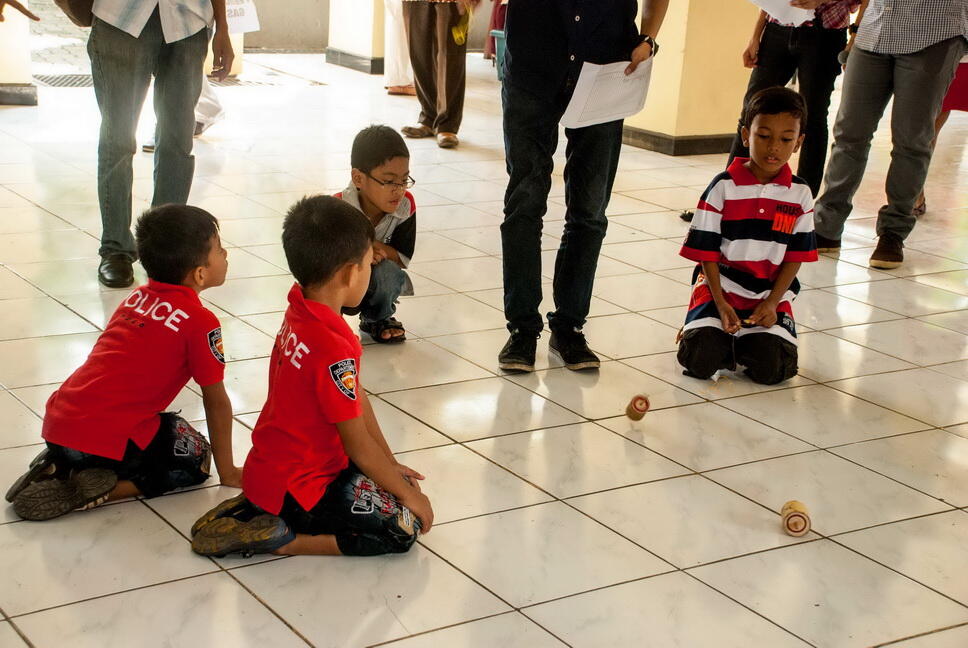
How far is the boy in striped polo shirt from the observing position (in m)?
2.94

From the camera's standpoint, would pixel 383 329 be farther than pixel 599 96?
Yes

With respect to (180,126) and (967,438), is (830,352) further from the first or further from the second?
(180,126)

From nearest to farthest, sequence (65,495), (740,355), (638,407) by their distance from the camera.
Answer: (65,495), (638,407), (740,355)

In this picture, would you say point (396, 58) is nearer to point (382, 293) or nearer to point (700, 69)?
point (700, 69)

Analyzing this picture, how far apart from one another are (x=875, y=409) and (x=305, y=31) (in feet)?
28.5

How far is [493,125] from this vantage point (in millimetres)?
7113

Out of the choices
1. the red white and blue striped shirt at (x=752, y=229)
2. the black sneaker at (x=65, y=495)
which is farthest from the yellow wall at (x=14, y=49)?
Result: the black sneaker at (x=65, y=495)

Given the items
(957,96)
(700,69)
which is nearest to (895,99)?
(957,96)

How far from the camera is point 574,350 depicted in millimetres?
2957

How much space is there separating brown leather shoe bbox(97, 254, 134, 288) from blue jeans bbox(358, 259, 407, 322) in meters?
0.81

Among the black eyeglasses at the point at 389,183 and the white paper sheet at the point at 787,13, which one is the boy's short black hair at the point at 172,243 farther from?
the white paper sheet at the point at 787,13

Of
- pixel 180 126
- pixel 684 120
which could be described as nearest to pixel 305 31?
pixel 684 120

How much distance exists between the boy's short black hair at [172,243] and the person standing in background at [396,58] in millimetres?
6134

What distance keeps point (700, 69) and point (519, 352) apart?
13.3 feet
